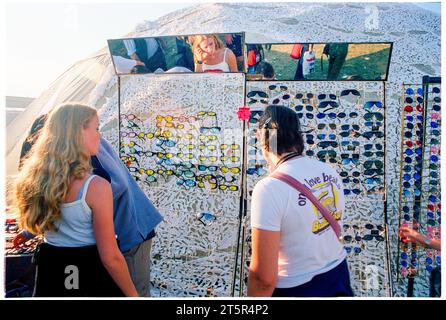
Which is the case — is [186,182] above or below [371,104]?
below

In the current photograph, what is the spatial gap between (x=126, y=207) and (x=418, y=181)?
1.96 m

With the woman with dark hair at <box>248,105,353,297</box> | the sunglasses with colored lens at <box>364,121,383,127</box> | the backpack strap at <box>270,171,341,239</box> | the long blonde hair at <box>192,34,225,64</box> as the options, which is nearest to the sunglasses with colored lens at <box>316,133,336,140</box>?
the sunglasses with colored lens at <box>364,121,383,127</box>

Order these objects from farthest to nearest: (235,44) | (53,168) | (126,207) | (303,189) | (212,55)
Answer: (212,55), (235,44), (126,207), (53,168), (303,189)

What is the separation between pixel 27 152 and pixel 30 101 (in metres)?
1.08

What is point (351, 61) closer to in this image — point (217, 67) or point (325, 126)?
point (325, 126)

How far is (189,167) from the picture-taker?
2.83 meters

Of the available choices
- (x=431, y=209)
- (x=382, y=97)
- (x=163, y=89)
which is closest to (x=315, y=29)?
(x=382, y=97)

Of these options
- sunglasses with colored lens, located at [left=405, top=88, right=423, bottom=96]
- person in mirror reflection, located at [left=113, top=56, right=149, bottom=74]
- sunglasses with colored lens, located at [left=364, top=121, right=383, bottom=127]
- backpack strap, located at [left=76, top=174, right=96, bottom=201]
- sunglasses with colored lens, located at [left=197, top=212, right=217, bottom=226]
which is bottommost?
sunglasses with colored lens, located at [left=197, top=212, right=217, bottom=226]

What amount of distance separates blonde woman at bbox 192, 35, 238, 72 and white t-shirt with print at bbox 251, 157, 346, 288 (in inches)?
48.3

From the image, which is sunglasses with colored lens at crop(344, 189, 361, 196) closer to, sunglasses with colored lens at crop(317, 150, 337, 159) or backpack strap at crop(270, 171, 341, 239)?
sunglasses with colored lens at crop(317, 150, 337, 159)

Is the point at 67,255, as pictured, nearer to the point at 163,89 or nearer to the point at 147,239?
the point at 147,239

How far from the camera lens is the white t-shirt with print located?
1.39m

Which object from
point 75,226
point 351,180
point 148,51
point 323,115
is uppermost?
point 148,51

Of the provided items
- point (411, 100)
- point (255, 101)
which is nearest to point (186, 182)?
point (255, 101)
